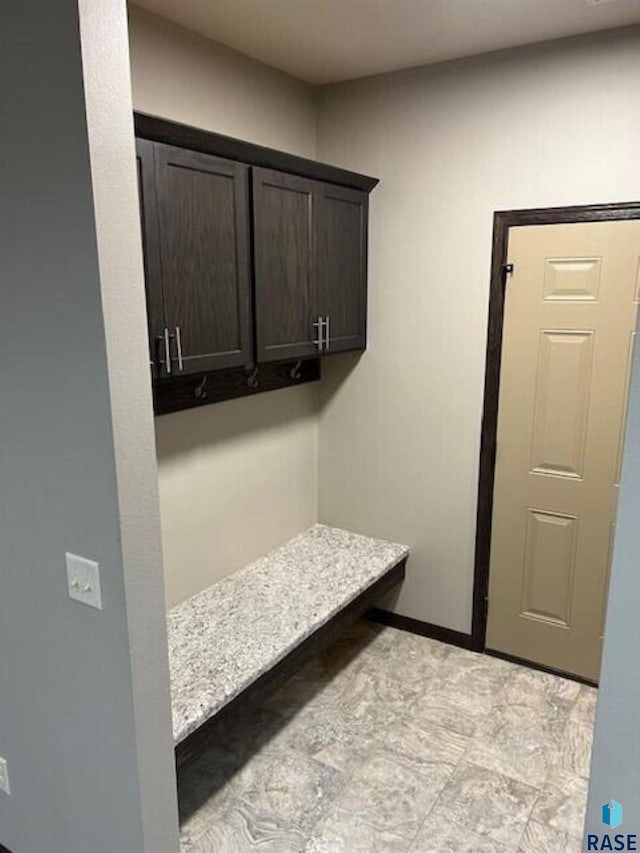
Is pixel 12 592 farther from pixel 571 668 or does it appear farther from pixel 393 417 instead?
pixel 571 668

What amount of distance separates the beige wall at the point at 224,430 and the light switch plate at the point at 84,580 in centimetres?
97

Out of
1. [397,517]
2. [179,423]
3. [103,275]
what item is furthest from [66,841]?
[397,517]

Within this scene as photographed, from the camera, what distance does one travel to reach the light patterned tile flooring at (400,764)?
206cm

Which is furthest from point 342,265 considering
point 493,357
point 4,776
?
point 4,776

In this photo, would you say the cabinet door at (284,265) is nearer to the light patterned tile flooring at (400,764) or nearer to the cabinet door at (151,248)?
the cabinet door at (151,248)

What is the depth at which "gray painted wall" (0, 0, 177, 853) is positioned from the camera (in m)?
1.21

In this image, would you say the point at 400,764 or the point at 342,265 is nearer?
the point at 400,764

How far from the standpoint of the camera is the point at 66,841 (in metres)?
1.74

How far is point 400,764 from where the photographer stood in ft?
7.78

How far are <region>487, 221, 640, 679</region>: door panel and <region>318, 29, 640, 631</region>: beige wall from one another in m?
0.15

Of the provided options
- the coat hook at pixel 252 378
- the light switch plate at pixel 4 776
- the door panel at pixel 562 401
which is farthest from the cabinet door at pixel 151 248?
the door panel at pixel 562 401

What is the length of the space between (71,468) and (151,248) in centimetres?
81

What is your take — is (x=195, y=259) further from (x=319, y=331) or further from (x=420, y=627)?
(x=420, y=627)

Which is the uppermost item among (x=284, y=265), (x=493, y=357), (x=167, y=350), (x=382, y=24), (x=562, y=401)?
(x=382, y=24)
